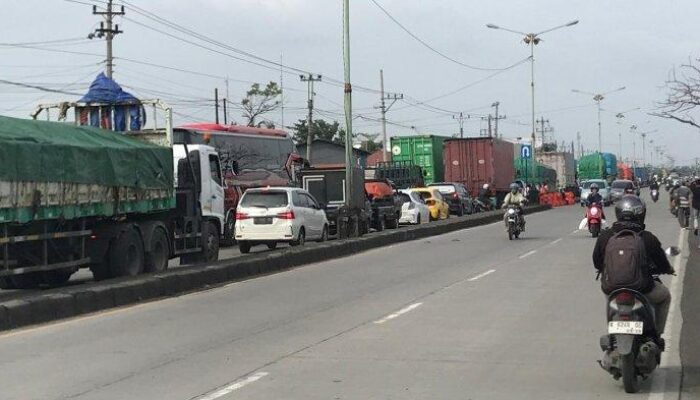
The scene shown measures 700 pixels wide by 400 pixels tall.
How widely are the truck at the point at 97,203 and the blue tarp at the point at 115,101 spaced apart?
1.12 feet

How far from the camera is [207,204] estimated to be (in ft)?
64.0

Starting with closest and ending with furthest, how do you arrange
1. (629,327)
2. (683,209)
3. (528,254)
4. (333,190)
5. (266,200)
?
(629,327) < (528,254) < (266,200) < (683,209) < (333,190)

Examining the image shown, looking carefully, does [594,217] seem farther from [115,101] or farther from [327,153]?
[327,153]

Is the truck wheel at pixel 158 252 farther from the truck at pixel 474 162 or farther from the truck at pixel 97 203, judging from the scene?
the truck at pixel 474 162

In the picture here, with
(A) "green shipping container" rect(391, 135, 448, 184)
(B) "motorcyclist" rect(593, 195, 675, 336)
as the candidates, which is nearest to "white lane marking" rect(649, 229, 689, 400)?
(B) "motorcyclist" rect(593, 195, 675, 336)

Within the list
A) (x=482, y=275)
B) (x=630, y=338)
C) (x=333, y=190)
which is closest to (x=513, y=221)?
(x=333, y=190)

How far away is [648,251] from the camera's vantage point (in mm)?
7473

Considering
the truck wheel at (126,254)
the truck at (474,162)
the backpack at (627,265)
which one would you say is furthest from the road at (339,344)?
the truck at (474,162)

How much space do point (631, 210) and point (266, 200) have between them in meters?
16.3

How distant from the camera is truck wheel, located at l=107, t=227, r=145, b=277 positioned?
1542 centimetres

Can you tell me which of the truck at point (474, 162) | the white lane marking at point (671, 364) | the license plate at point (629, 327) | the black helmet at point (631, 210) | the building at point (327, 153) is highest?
the building at point (327, 153)

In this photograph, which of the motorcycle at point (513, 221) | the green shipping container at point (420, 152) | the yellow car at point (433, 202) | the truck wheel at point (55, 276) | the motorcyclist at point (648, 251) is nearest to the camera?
the motorcyclist at point (648, 251)

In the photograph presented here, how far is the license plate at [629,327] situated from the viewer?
706cm

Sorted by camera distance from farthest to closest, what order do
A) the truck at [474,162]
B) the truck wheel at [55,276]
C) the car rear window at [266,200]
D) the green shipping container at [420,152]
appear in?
the green shipping container at [420,152], the truck at [474,162], the car rear window at [266,200], the truck wheel at [55,276]
